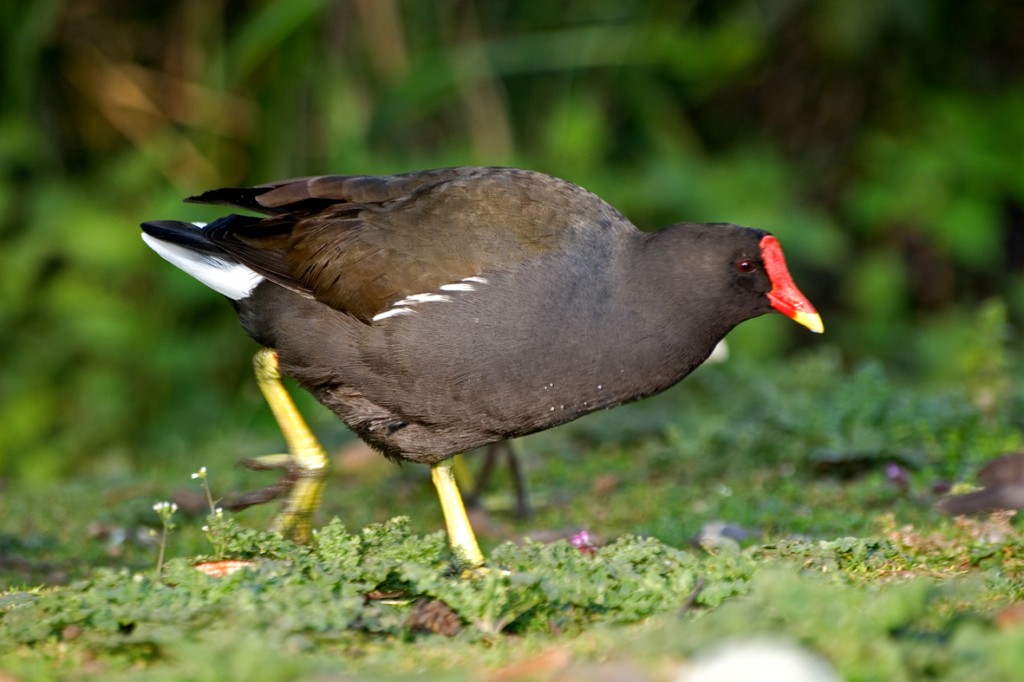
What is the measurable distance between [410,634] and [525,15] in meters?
6.22

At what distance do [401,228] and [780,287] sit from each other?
114 centimetres

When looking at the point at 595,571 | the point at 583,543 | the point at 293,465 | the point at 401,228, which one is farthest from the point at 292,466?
the point at 595,571

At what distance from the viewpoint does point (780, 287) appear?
3.89 metres

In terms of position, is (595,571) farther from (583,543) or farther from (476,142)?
(476,142)

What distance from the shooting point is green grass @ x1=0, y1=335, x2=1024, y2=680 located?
2572mm

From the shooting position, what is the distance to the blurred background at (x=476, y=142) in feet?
25.4

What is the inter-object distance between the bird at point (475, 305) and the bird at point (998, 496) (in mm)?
692

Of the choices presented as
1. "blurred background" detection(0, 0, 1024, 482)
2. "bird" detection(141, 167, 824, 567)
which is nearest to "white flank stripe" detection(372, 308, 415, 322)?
"bird" detection(141, 167, 824, 567)

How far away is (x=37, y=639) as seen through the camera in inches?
116

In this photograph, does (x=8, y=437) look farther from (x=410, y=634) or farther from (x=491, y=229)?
(x=410, y=634)

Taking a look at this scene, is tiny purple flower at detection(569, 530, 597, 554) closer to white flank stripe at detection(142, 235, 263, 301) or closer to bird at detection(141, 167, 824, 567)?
bird at detection(141, 167, 824, 567)

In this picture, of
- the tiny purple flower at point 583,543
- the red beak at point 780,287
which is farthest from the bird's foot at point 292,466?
the red beak at point 780,287

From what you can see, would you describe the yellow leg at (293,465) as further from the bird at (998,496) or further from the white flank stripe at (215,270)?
the bird at (998,496)

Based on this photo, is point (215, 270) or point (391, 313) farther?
point (215, 270)
